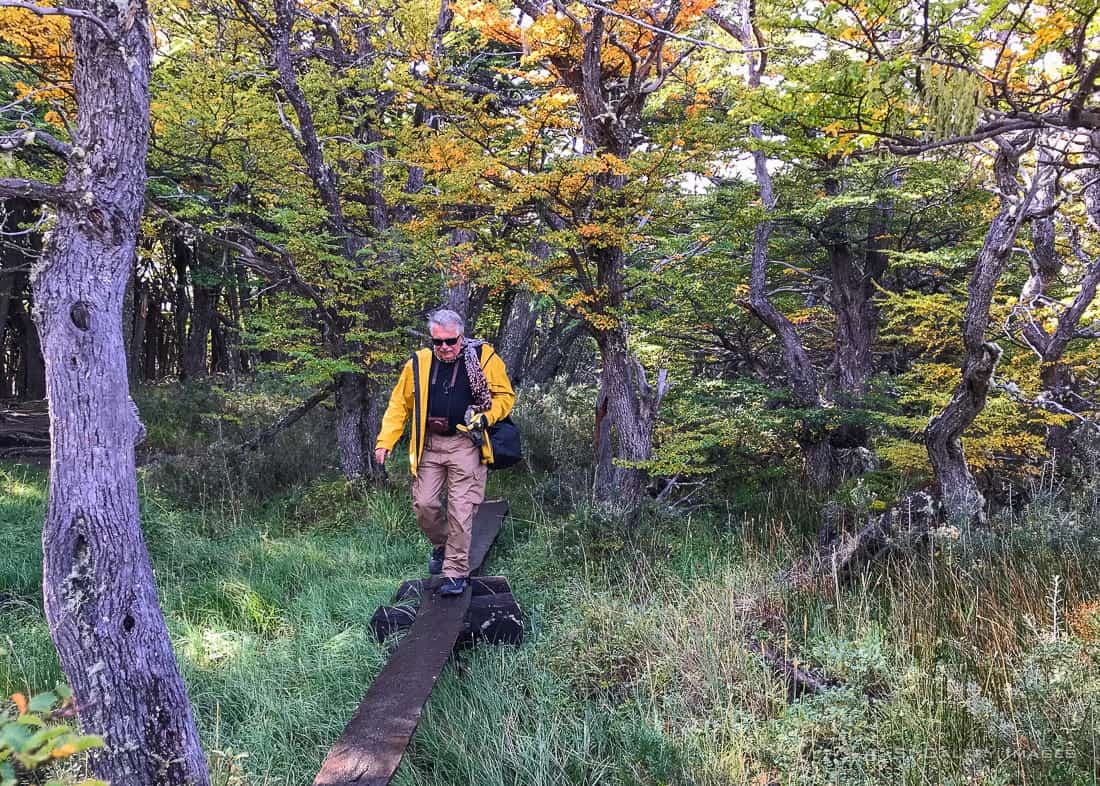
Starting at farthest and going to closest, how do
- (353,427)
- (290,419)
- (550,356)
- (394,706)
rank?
1. (550,356)
2. (290,419)
3. (353,427)
4. (394,706)

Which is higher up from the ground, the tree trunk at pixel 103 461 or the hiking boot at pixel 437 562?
the tree trunk at pixel 103 461

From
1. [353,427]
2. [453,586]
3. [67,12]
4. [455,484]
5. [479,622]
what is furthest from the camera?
[353,427]

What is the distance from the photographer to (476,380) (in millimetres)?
5137

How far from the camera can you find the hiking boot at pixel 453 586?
16.3ft

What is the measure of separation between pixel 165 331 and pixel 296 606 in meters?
24.6

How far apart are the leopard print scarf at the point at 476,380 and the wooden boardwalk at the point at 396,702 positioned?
1.42m

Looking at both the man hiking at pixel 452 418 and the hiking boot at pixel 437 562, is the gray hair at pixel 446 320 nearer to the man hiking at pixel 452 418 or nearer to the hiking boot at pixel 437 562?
the man hiking at pixel 452 418

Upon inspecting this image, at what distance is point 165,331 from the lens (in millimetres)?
25859

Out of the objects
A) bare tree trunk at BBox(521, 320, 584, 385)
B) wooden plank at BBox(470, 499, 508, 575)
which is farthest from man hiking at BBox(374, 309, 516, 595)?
bare tree trunk at BBox(521, 320, 584, 385)

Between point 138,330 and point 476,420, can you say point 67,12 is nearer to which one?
point 476,420

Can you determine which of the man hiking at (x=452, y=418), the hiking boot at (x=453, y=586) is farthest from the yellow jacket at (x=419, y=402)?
the hiking boot at (x=453, y=586)

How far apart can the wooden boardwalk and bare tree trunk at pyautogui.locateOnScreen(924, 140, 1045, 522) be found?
4.08 m

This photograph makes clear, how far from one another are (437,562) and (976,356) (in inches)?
185

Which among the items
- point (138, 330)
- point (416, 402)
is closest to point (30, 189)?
point (416, 402)
